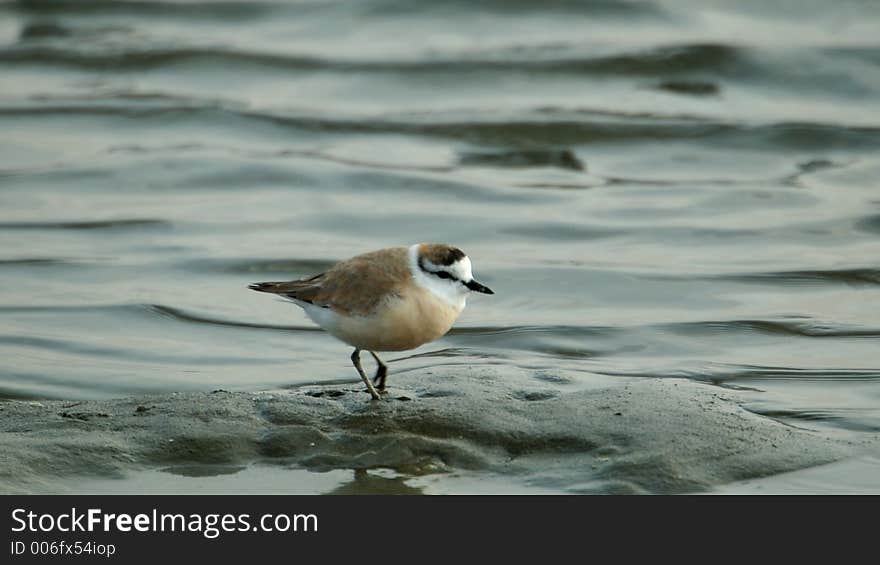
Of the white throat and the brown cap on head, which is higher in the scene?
the brown cap on head

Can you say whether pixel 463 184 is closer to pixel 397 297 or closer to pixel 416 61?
pixel 416 61

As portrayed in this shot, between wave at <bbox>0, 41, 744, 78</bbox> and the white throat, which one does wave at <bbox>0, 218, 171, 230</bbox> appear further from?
the white throat

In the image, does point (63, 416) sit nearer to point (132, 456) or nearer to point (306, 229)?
point (132, 456)

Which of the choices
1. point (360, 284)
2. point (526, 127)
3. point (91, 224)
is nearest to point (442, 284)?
point (360, 284)

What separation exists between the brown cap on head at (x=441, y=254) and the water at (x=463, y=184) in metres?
1.03

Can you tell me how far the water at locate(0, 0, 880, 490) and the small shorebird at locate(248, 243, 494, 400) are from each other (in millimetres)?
763

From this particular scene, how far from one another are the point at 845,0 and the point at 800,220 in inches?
299

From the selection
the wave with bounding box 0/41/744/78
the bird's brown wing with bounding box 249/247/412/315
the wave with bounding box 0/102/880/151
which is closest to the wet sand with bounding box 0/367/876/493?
the bird's brown wing with bounding box 249/247/412/315

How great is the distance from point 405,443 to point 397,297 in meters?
0.90

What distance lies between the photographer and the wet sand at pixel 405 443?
6.47 m

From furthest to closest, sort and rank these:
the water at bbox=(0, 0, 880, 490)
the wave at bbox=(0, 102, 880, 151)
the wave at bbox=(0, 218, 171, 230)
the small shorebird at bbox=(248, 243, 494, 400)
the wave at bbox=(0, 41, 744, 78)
→ the wave at bbox=(0, 41, 744, 78) < the wave at bbox=(0, 102, 880, 151) < the wave at bbox=(0, 218, 171, 230) < the water at bbox=(0, 0, 880, 490) < the small shorebird at bbox=(248, 243, 494, 400)

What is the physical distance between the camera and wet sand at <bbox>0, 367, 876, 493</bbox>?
21.2 ft

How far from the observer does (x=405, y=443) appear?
22.3ft
